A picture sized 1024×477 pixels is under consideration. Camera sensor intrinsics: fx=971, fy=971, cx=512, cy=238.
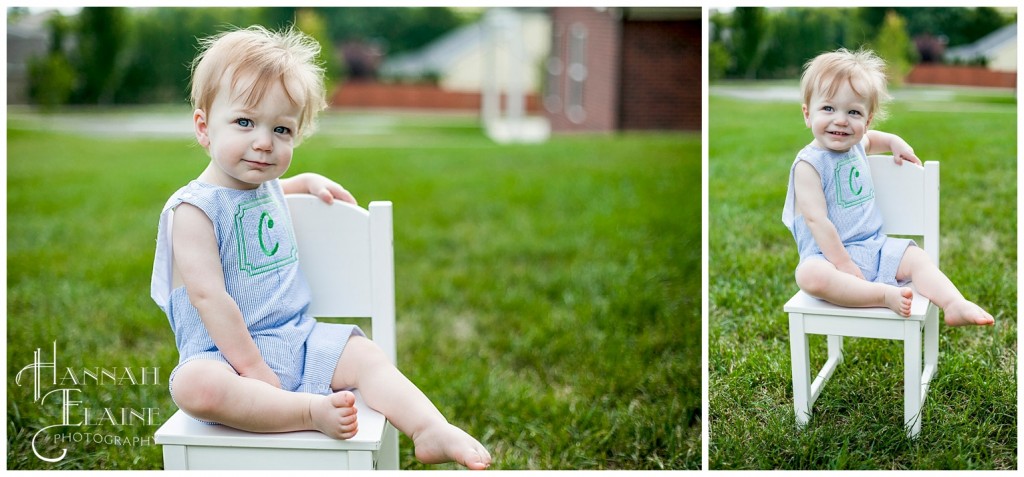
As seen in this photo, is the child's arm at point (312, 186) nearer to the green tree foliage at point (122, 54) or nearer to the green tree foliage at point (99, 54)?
the green tree foliage at point (122, 54)

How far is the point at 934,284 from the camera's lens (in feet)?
7.24

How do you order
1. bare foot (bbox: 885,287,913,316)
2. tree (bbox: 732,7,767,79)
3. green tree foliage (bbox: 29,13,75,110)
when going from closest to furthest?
1. bare foot (bbox: 885,287,913,316)
2. tree (bbox: 732,7,767,79)
3. green tree foliage (bbox: 29,13,75,110)

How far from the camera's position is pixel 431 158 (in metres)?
7.72

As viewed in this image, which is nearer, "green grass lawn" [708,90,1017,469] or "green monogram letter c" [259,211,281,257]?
"green monogram letter c" [259,211,281,257]

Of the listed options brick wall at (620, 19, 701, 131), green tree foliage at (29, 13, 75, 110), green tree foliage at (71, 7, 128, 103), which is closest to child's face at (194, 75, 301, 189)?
green tree foliage at (29, 13, 75, 110)

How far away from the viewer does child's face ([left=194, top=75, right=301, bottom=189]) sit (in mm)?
1885

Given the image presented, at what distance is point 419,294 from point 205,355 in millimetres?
2495

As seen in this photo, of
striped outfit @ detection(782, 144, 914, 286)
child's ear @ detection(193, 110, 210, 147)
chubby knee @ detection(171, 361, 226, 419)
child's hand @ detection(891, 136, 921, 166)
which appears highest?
child's ear @ detection(193, 110, 210, 147)

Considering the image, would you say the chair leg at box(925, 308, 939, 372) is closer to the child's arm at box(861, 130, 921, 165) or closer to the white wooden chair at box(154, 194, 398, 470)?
the child's arm at box(861, 130, 921, 165)

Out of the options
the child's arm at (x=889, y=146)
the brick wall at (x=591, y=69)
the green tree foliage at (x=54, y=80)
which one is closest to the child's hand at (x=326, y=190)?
the child's arm at (x=889, y=146)

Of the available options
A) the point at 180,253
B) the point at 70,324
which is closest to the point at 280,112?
the point at 180,253

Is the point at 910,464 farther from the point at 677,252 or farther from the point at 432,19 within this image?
the point at 432,19

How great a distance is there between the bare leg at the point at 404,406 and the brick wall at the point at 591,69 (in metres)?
9.43

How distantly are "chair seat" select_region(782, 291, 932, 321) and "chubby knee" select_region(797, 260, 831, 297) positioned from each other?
25 millimetres
